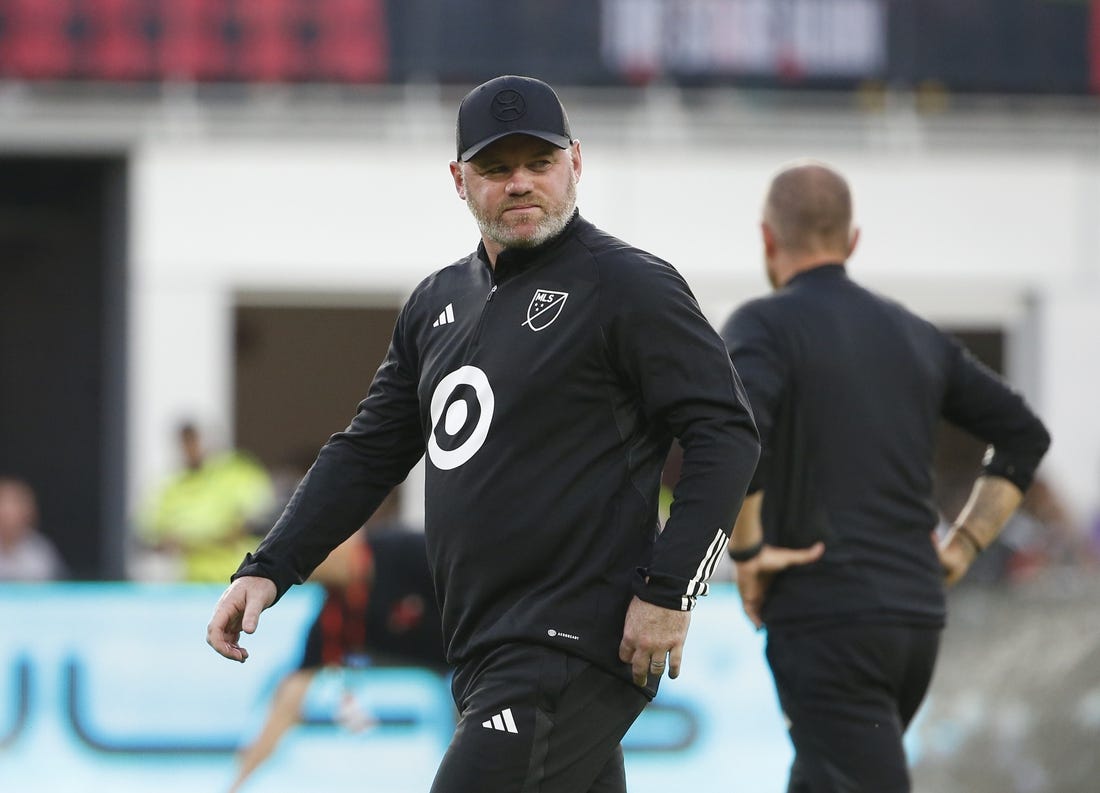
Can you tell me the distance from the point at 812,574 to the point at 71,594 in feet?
14.7

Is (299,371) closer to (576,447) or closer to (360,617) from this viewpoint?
(360,617)

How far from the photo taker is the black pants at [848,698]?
4.18m

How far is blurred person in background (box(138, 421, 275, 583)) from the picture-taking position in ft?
33.1

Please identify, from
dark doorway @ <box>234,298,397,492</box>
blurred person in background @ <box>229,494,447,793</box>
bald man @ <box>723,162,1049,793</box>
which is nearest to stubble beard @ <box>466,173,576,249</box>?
bald man @ <box>723,162,1049,793</box>

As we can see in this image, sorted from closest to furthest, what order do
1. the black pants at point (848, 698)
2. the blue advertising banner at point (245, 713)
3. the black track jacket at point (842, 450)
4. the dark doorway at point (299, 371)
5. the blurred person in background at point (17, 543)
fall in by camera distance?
the black pants at point (848, 698)
the black track jacket at point (842, 450)
the blue advertising banner at point (245, 713)
the blurred person in background at point (17, 543)
the dark doorway at point (299, 371)

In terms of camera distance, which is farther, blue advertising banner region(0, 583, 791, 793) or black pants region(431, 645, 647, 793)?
blue advertising banner region(0, 583, 791, 793)

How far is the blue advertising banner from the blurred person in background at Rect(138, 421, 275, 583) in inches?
77.1

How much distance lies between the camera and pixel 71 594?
7.90 meters

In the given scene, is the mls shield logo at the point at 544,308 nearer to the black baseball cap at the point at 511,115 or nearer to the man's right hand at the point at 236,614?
the black baseball cap at the point at 511,115

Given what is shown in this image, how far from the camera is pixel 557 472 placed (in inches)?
133

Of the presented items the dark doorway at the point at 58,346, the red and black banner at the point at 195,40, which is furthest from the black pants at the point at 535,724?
the dark doorway at the point at 58,346

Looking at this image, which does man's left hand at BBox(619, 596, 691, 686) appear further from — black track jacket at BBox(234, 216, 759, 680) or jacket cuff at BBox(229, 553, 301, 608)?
jacket cuff at BBox(229, 553, 301, 608)

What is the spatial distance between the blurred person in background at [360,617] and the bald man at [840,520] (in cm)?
325

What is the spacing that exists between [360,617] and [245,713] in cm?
73
